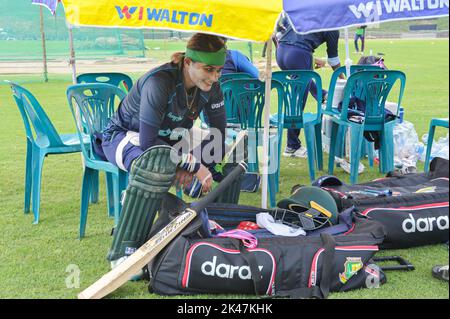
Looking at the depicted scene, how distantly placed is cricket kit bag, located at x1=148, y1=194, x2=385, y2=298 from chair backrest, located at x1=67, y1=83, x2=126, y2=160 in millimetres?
1479

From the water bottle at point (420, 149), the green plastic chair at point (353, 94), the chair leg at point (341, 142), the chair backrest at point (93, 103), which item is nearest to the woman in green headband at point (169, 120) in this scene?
the chair backrest at point (93, 103)

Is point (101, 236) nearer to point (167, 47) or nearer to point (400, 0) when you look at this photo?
point (400, 0)

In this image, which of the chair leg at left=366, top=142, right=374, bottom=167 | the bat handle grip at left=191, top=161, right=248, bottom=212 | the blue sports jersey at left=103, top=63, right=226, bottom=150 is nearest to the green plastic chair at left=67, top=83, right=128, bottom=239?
the blue sports jersey at left=103, top=63, right=226, bottom=150

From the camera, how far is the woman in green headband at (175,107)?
362cm

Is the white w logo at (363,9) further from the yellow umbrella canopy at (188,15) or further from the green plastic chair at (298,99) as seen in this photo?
the green plastic chair at (298,99)

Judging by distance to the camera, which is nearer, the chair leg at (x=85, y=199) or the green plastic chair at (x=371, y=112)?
the chair leg at (x=85, y=199)

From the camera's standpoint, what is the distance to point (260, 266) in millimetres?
3197

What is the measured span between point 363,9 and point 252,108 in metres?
1.99

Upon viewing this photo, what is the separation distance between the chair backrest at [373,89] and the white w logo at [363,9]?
2.14 meters

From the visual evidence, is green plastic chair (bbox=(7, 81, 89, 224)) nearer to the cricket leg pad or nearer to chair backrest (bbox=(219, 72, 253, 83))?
the cricket leg pad

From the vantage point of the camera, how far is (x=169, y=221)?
3480mm

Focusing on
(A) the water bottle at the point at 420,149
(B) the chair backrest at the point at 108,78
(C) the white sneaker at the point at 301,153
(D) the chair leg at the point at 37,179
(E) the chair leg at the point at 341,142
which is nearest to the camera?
(D) the chair leg at the point at 37,179

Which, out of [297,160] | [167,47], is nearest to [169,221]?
[297,160]

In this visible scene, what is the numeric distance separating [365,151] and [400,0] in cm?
350
